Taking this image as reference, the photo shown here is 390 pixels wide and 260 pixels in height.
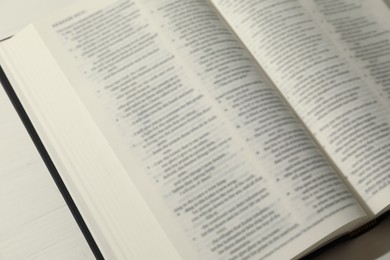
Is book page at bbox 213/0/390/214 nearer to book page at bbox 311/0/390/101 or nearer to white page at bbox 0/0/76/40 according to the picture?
book page at bbox 311/0/390/101

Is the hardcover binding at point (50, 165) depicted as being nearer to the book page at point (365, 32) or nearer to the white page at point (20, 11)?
the white page at point (20, 11)

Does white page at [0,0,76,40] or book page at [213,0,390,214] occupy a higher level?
white page at [0,0,76,40]

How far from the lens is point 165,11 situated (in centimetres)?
46

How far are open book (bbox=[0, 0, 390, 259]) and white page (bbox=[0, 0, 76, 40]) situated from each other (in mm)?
104

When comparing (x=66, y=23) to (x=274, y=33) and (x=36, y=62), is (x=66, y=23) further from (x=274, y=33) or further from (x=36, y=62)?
(x=274, y=33)

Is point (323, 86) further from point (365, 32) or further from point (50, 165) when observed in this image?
point (50, 165)

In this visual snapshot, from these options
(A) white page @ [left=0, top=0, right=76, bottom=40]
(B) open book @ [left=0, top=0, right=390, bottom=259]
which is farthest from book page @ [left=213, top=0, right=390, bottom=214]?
(A) white page @ [left=0, top=0, right=76, bottom=40]

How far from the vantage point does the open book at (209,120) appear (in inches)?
15.1

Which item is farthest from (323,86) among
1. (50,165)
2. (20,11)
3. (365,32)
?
(20,11)

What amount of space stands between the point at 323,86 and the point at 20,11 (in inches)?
15.5

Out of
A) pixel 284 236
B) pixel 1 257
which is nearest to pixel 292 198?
pixel 284 236

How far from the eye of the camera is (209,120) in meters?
0.42

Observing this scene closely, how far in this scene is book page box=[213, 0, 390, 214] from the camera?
409 mm

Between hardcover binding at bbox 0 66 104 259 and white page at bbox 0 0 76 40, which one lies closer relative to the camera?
hardcover binding at bbox 0 66 104 259
